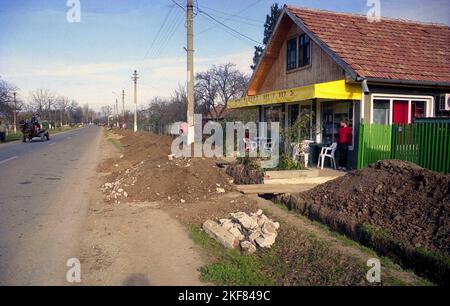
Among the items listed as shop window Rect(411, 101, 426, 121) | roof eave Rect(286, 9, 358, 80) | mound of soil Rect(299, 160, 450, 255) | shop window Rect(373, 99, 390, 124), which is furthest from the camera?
shop window Rect(411, 101, 426, 121)

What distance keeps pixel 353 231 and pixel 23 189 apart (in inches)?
354

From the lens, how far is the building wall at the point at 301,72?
1346 centimetres

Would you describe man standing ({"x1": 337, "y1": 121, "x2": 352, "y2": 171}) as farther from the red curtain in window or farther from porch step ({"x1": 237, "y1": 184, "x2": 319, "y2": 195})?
porch step ({"x1": 237, "y1": 184, "x2": 319, "y2": 195})

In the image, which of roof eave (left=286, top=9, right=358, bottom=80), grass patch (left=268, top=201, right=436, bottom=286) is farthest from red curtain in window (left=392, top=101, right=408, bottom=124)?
grass patch (left=268, top=201, right=436, bottom=286)

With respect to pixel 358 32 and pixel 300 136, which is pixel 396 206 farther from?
pixel 358 32

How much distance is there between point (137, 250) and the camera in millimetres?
5520

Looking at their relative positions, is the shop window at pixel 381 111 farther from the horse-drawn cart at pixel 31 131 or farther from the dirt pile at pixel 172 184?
the horse-drawn cart at pixel 31 131

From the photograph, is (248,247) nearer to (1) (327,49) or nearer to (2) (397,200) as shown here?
(2) (397,200)

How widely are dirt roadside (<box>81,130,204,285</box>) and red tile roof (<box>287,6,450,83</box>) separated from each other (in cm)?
804

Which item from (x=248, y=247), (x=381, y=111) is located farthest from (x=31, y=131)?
(x=248, y=247)

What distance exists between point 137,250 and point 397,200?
164 inches

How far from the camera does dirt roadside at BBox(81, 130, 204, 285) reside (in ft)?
14.9

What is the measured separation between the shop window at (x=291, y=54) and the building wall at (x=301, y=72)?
218mm
